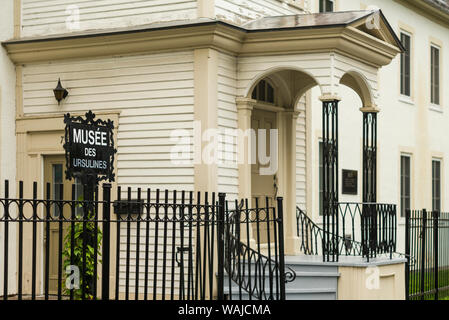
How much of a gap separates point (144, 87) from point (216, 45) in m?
1.29

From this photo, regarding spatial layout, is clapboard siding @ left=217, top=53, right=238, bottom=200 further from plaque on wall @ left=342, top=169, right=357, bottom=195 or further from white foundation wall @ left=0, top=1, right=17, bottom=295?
plaque on wall @ left=342, top=169, right=357, bottom=195

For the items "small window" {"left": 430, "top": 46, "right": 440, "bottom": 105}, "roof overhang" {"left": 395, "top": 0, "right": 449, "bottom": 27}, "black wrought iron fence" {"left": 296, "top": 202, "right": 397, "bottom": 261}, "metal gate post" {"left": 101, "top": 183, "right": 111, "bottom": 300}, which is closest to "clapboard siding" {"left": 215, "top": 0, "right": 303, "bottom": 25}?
"black wrought iron fence" {"left": 296, "top": 202, "right": 397, "bottom": 261}

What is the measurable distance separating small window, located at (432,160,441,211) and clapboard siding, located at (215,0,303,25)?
32.3 feet

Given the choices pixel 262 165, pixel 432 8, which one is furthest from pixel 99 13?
pixel 432 8

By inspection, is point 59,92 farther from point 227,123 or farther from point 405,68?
point 405,68

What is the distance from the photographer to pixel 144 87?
13492mm

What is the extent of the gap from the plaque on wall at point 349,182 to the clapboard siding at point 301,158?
2.72 meters

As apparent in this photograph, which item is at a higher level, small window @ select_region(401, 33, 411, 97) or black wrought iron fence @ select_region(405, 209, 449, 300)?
small window @ select_region(401, 33, 411, 97)

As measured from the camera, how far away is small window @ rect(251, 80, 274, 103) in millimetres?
14828

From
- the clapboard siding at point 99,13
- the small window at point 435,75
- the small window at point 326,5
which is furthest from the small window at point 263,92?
the small window at point 435,75

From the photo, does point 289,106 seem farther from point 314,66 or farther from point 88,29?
point 88,29

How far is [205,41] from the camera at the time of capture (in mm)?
12938

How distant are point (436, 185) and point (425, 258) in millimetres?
8955
